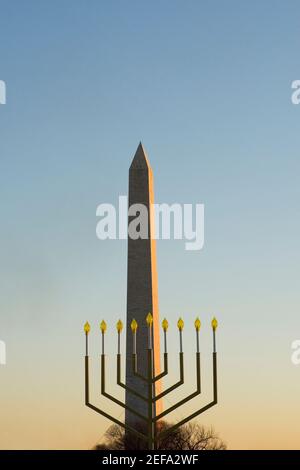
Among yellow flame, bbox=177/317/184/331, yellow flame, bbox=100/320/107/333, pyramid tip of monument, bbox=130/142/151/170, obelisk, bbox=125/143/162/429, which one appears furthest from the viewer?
pyramid tip of monument, bbox=130/142/151/170

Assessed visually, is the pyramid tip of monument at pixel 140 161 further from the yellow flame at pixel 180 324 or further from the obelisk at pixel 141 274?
the yellow flame at pixel 180 324

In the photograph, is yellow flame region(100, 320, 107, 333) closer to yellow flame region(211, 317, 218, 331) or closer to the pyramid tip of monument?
yellow flame region(211, 317, 218, 331)

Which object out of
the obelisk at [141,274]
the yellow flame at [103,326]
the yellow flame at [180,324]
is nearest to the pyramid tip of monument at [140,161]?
the obelisk at [141,274]

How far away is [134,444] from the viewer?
48.6 m

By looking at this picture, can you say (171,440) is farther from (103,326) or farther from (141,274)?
(103,326)

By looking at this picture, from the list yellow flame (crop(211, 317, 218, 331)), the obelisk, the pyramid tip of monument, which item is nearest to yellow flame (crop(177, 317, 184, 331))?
yellow flame (crop(211, 317, 218, 331))

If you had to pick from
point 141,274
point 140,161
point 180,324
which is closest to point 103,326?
point 180,324

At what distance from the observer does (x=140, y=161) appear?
147 ft

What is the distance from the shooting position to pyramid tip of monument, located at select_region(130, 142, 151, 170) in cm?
4475

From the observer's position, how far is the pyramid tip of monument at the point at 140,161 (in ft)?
147

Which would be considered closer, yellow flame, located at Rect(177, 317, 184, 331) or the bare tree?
yellow flame, located at Rect(177, 317, 184, 331)
